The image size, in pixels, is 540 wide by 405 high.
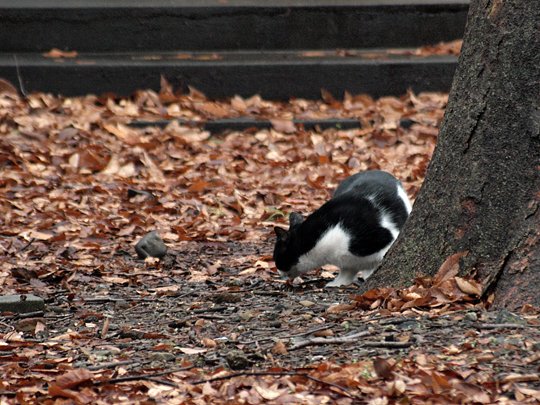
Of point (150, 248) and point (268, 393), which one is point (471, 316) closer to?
point (268, 393)

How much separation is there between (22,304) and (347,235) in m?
1.82

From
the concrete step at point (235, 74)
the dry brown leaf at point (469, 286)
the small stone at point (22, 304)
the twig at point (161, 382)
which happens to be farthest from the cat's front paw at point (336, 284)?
the concrete step at point (235, 74)

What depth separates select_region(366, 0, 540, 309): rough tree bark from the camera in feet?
13.1

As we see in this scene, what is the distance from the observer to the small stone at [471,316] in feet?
12.7

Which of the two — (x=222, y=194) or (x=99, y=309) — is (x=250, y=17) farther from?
(x=99, y=309)

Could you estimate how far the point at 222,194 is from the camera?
307 inches

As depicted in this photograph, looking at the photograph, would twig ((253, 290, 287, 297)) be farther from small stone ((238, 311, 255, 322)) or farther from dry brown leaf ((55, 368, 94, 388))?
dry brown leaf ((55, 368, 94, 388))

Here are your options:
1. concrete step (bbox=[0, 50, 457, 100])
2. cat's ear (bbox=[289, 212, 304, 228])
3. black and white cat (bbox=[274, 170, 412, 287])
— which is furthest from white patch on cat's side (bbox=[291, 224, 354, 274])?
concrete step (bbox=[0, 50, 457, 100])

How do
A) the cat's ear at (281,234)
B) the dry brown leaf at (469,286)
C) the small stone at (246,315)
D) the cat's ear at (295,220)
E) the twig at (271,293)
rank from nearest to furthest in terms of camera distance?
the dry brown leaf at (469,286), the small stone at (246,315), the twig at (271,293), the cat's ear at (281,234), the cat's ear at (295,220)

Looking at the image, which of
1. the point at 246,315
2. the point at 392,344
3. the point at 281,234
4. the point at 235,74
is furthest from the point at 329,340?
the point at 235,74

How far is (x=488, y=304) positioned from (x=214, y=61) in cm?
631

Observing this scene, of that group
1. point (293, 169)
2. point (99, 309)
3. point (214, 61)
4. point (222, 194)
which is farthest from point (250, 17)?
point (99, 309)

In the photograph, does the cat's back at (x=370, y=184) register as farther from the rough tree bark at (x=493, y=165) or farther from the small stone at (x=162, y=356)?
the small stone at (x=162, y=356)

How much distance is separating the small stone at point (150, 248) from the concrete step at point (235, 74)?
3.70 meters
